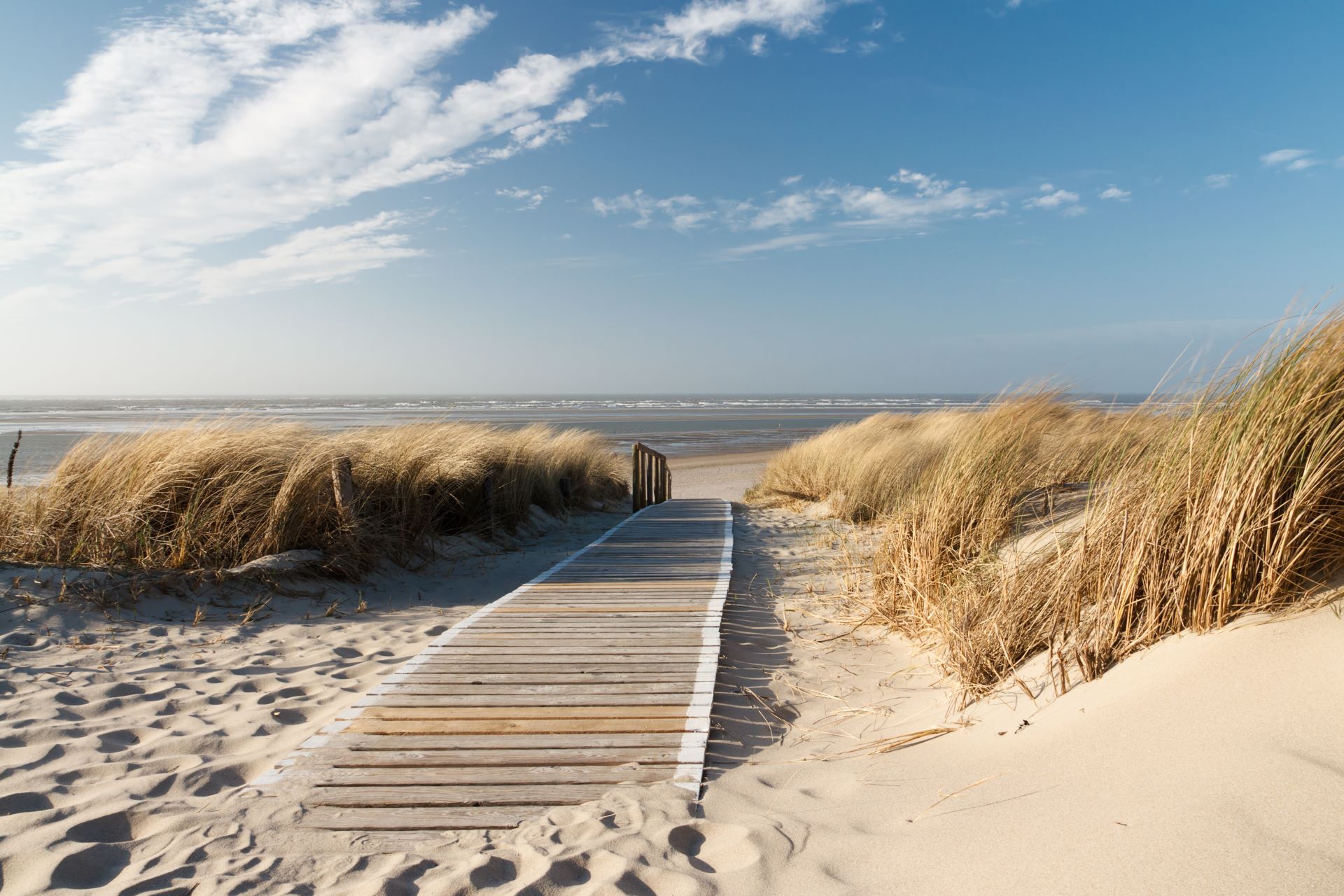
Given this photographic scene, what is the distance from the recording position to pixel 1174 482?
Answer: 301cm

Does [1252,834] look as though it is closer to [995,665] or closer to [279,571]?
[995,665]

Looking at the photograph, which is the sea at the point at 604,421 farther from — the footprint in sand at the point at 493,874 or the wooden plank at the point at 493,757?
the footprint in sand at the point at 493,874

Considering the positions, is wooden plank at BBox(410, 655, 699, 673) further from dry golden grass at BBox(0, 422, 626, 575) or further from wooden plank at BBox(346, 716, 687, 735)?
dry golden grass at BBox(0, 422, 626, 575)

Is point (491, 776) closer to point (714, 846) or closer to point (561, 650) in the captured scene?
point (714, 846)

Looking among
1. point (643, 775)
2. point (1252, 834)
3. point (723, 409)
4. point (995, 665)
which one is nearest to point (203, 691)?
point (643, 775)

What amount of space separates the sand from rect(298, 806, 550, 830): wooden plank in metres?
0.06

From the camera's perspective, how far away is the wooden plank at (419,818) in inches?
96.4

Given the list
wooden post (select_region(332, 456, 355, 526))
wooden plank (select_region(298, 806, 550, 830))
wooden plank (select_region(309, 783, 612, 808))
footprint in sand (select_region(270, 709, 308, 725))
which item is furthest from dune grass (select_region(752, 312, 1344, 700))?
wooden post (select_region(332, 456, 355, 526))

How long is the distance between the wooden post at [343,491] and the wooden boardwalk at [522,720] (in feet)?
6.50

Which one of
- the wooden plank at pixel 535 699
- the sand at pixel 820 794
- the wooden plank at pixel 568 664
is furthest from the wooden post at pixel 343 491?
the wooden plank at pixel 535 699

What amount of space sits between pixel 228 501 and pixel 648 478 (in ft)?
25.9

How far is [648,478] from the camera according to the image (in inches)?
516

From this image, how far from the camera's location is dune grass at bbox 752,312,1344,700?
103 inches

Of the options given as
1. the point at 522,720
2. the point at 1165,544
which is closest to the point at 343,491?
the point at 522,720
